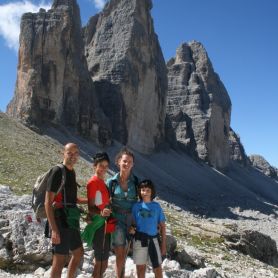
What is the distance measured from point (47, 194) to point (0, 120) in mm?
46260

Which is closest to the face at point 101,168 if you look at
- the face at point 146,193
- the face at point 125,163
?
the face at point 125,163

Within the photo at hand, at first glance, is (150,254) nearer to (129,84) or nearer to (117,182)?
(117,182)

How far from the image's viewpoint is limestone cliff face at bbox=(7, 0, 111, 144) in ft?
210

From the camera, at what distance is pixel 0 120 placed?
51250 millimetres

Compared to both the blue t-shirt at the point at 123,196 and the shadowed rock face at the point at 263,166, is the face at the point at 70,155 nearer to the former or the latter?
the blue t-shirt at the point at 123,196

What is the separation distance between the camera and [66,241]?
309 inches

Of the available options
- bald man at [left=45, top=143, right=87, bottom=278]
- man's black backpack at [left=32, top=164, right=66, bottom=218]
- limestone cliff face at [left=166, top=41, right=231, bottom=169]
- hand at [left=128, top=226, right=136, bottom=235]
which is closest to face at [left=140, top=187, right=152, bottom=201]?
hand at [left=128, top=226, right=136, bottom=235]

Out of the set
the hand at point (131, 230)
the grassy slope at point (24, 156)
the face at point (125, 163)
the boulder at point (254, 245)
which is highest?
the grassy slope at point (24, 156)

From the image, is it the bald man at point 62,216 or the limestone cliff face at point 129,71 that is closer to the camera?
the bald man at point 62,216

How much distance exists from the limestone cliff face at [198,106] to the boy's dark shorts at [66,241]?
325 ft

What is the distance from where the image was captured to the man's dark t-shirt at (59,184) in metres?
7.61

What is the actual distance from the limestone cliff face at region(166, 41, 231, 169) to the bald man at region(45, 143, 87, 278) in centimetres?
9907

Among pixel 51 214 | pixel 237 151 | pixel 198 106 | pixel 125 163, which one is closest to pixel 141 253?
pixel 125 163

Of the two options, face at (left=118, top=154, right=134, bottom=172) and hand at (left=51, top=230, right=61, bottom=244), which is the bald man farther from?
face at (left=118, top=154, right=134, bottom=172)
